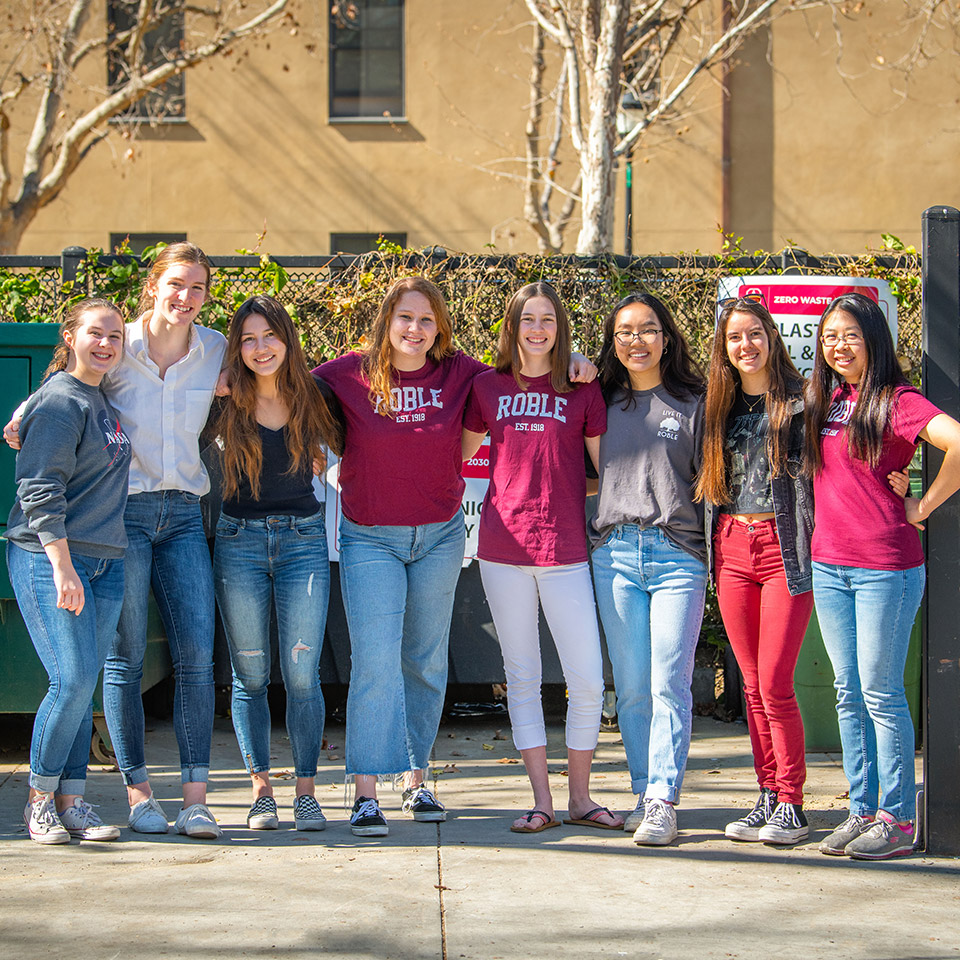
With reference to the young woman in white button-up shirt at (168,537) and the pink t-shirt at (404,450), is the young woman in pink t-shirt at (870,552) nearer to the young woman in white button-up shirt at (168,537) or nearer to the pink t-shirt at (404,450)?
the pink t-shirt at (404,450)

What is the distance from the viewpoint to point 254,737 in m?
4.23

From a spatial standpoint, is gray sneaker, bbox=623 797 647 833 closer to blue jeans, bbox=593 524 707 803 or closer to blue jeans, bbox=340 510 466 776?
blue jeans, bbox=593 524 707 803

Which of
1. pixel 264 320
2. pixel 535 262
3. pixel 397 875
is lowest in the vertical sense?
pixel 397 875

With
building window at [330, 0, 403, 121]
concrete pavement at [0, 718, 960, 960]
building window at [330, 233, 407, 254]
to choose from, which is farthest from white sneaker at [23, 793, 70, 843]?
building window at [330, 0, 403, 121]

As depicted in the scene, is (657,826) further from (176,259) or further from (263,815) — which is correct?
(176,259)

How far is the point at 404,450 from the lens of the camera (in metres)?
4.25

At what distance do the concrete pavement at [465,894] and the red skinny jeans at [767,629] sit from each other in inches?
13.1

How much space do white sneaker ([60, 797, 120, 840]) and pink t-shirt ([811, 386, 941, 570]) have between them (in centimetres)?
266

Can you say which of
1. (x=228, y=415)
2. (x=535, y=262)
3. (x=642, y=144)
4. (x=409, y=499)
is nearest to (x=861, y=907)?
(x=409, y=499)

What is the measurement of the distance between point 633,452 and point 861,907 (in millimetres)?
1680

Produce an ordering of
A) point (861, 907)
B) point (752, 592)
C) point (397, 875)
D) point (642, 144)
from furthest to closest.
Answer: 1. point (642, 144)
2. point (752, 592)
3. point (397, 875)
4. point (861, 907)

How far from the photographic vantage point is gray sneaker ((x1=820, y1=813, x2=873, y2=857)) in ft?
13.0

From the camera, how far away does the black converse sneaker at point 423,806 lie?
14.4 feet

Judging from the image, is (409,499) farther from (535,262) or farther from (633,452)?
(535,262)
